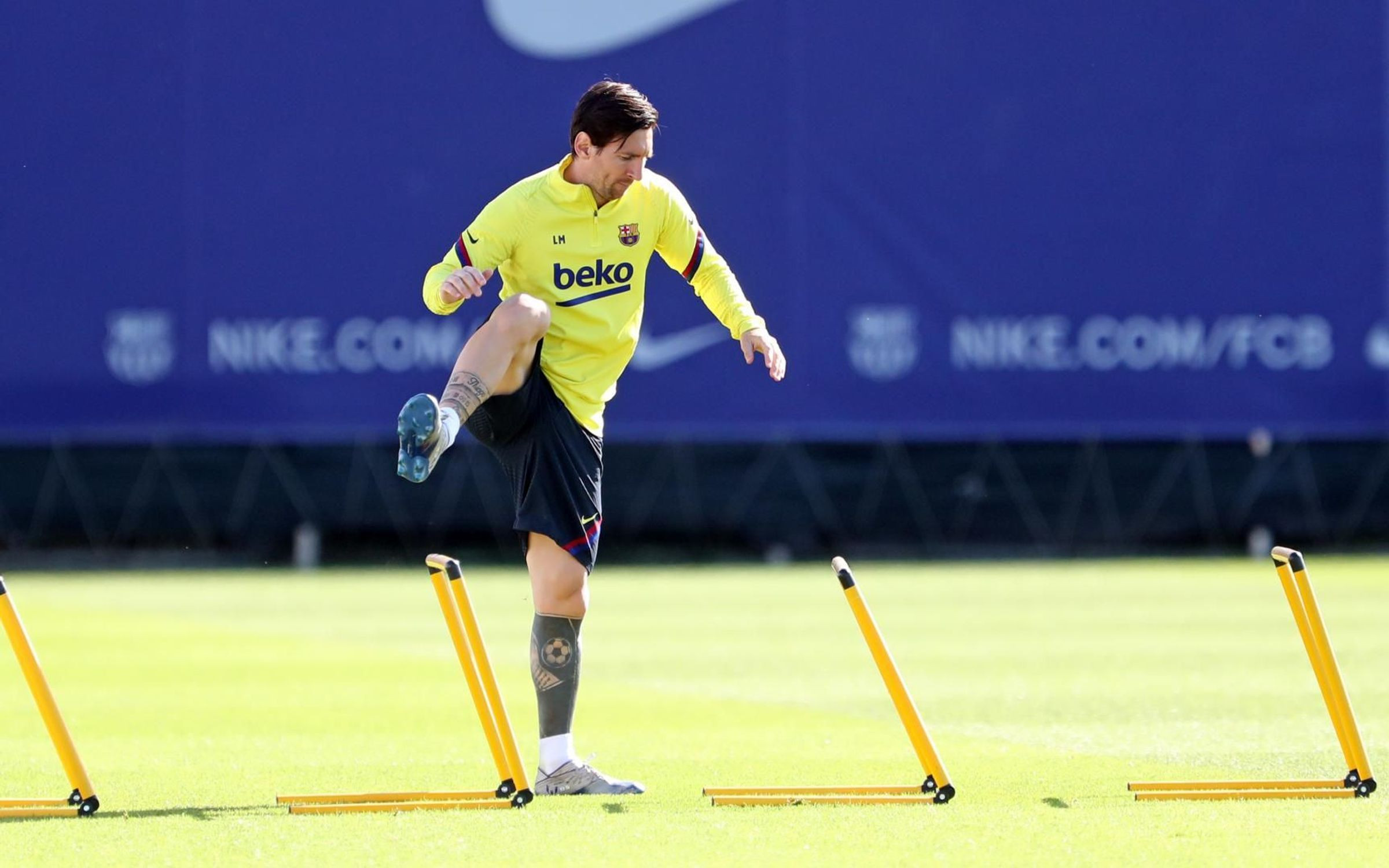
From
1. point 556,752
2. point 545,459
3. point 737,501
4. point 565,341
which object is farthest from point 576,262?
point 737,501

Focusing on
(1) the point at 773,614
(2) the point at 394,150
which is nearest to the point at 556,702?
(1) the point at 773,614

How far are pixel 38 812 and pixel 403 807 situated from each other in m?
1.11

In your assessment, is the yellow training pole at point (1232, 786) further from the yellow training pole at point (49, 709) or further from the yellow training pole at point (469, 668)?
the yellow training pole at point (49, 709)

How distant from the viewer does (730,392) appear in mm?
23031

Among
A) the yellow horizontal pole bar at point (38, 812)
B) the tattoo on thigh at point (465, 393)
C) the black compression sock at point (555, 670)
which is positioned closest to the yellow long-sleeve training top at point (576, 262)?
the tattoo on thigh at point (465, 393)

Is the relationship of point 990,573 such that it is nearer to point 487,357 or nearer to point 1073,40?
point 1073,40

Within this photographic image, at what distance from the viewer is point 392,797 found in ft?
21.2

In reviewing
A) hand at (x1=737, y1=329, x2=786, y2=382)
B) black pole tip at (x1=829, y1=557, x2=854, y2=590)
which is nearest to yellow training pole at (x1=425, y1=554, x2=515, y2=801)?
black pole tip at (x1=829, y1=557, x2=854, y2=590)

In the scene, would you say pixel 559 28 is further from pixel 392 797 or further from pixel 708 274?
pixel 392 797

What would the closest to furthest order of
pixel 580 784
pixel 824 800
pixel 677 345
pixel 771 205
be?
pixel 824 800 → pixel 580 784 → pixel 677 345 → pixel 771 205

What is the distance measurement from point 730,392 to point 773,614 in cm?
671

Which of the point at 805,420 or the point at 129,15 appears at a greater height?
the point at 129,15

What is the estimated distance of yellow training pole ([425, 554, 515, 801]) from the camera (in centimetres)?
617

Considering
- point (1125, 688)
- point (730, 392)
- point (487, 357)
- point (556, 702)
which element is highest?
point (487, 357)
